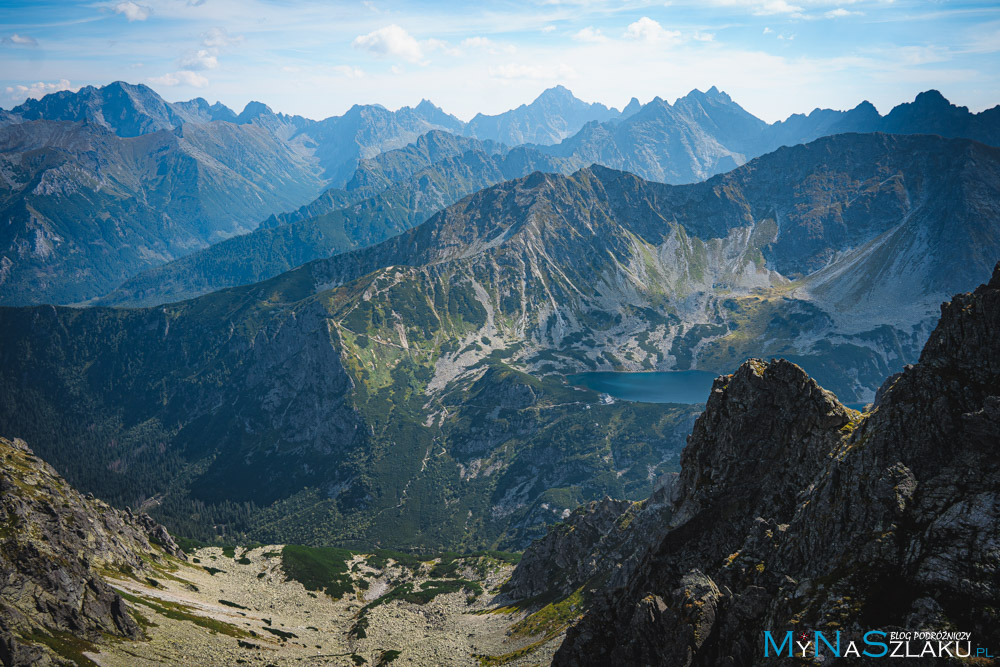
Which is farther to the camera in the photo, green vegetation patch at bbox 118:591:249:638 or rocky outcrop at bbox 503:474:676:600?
rocky outcrop at bbox 503:474:676:600

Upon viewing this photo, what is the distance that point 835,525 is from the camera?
44.8m

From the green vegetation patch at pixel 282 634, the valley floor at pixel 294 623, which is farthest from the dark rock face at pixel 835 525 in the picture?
the green vegetation patch at pixel 282 634

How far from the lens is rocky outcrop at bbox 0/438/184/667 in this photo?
283 ft

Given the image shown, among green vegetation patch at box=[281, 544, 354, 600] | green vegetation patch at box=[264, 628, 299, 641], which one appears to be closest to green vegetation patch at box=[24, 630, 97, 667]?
green vegetation patch at box=[264, 628, 299, 641]

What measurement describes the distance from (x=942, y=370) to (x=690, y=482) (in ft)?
108

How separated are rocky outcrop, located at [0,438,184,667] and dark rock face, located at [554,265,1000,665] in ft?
274

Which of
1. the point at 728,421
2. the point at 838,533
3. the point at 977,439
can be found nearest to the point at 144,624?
the point at 728,421

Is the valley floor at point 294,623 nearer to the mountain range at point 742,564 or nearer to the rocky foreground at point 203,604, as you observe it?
the rocky foreground at point 203,604

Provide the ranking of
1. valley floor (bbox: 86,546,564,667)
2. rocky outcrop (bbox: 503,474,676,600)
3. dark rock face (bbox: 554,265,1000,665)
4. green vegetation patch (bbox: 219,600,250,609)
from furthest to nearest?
green vegetation patch (bbox: 219,600,250,609), rocky outcrop (bbox: 503,474,676,600), valley floor (bbox: 86,546,564,667), dark rock face (bbox: 554,265,1000,665)

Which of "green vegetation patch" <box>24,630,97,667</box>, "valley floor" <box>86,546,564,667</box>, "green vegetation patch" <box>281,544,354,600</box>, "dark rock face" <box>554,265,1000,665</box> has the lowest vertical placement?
"green vegetation patch" <box>281,544,354,600</box>

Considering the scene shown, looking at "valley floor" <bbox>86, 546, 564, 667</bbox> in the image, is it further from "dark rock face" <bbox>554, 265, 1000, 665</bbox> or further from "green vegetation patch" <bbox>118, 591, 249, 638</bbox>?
"dark rock face" <bbox>554, 265, 1000, 665</bbox>

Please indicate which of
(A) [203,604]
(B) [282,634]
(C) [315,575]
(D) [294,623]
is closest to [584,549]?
(B) [282,634]

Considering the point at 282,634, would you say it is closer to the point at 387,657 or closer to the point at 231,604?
the point at 231,604

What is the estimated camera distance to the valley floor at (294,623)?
103250mm
